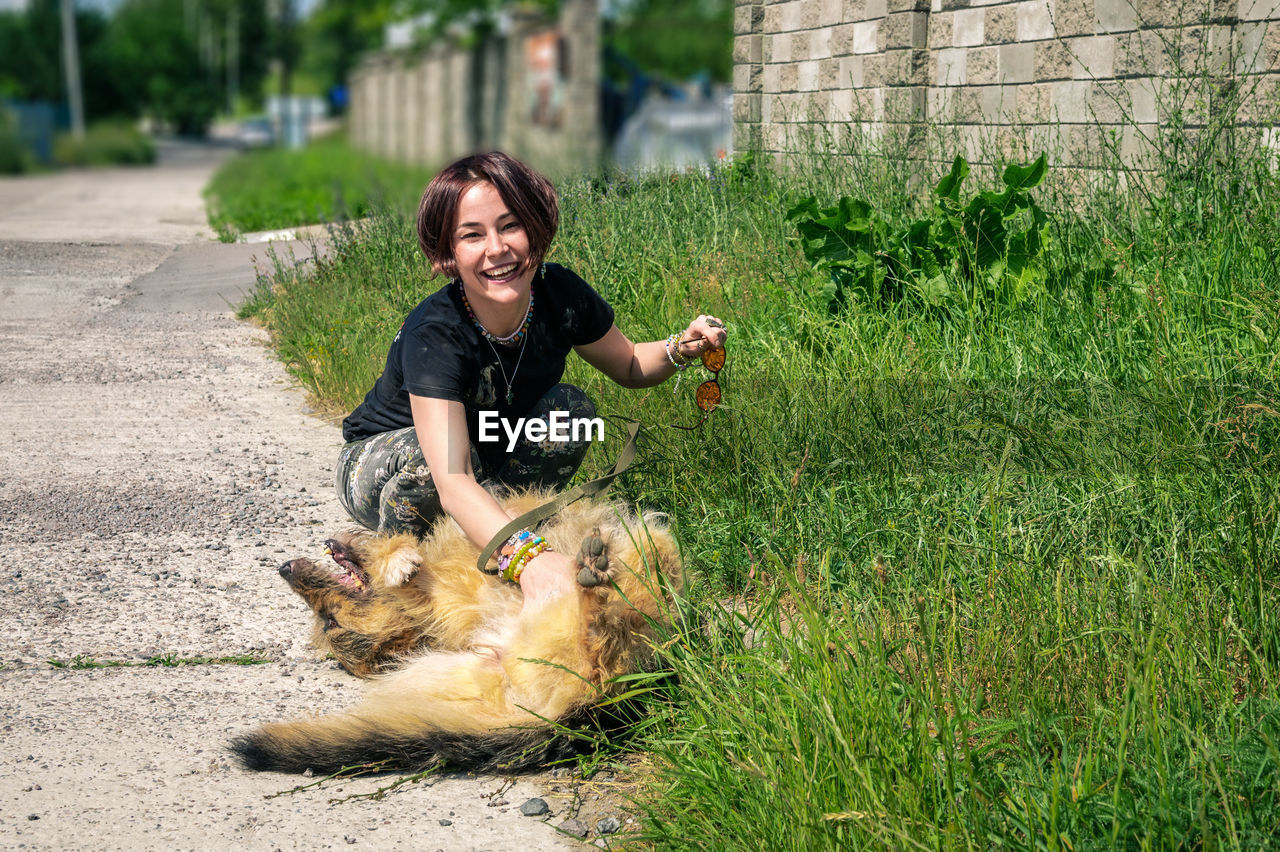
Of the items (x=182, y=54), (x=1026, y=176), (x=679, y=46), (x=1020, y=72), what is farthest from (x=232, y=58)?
(x=1026, y=176)

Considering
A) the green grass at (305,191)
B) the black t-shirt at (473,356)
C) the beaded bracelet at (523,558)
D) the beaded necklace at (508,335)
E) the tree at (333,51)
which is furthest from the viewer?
the tree at (333,51)

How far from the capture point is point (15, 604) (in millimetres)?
3459

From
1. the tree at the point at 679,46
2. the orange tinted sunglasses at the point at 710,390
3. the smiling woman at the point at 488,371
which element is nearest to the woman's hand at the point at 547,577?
the smiling woman at the point at 488,371

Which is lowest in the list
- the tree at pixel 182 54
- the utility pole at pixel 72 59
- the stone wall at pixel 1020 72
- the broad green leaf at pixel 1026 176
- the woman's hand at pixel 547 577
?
the woman's hand at pixel 547 577

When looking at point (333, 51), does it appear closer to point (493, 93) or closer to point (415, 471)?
point (493, 93)

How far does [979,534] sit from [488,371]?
4.45 ft

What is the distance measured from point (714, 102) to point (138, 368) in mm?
13637

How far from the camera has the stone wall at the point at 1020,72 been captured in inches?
222

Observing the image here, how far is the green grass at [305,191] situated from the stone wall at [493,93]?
125 centimetres

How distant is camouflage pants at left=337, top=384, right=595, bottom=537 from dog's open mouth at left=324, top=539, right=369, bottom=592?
0.30 metres

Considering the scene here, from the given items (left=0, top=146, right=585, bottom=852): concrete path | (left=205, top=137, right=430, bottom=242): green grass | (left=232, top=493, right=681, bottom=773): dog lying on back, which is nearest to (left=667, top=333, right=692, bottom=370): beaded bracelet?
(left=232, top=493, right=681, bottom=773): dog lying on back

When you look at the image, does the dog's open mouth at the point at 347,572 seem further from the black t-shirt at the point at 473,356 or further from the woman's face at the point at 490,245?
the woman's face at the point at 490,245

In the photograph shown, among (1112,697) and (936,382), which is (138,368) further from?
(1112,697)

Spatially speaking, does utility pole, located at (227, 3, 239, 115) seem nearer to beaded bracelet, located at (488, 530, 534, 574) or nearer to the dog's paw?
beaded bracelet, located at (488, 530, 534, 574)
